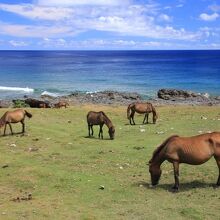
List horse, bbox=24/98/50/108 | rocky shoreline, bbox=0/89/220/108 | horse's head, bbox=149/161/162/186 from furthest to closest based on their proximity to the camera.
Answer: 1. rocky shoreline, bbox=0/89/220/108
2. horse, bbox=24/98/50/108
3. horse's head, bbox=149/161/162/186

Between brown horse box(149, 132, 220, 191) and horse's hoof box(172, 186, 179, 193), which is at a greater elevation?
brown horse box(149, 132, 220, 191)

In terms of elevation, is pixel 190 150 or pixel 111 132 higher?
pixel 190 150

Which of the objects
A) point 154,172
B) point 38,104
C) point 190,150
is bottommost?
point 154,172

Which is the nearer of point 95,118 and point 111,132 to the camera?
point 111,132

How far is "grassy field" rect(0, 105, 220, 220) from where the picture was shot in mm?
11890

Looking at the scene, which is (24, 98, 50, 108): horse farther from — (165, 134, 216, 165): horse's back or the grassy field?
(165, 134, 216, 165): horse's back

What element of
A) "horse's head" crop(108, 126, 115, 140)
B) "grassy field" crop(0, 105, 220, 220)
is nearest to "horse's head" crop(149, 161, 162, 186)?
"grassy field" crop(0, 105, 220, 220)

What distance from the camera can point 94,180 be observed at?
14.6m

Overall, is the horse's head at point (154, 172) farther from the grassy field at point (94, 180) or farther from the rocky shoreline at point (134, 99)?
the rocky shoreline at point (134, 99)

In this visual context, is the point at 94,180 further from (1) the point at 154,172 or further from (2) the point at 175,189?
(2) the point at 175,189

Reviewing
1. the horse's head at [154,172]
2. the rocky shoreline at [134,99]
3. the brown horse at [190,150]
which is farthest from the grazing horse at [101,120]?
the rocky shoreline at [134,99]

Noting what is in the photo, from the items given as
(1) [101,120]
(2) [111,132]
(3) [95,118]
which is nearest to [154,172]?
(2) [111,132]

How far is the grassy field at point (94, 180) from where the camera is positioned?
11.9 metres

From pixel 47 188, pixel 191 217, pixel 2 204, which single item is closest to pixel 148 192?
pixel 191 217
